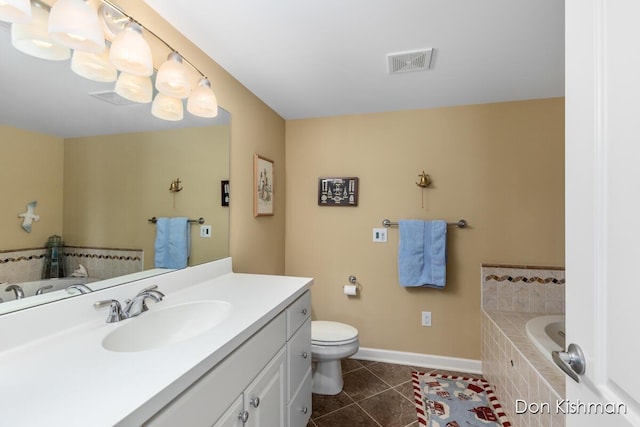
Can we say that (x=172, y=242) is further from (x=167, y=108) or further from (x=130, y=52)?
(x=130, y=52)

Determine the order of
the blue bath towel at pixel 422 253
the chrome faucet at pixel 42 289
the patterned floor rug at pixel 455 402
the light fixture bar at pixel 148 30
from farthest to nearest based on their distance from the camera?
the blue bath towel at pixel 422 253 → the patterned floor rug at pixel 455 402 → the light fixture bar at pixel 148 30 → the chrome faucet at pixel 42 289

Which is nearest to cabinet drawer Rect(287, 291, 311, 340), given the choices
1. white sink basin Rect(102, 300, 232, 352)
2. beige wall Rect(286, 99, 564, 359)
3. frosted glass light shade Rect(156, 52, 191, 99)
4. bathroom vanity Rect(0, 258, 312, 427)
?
bathroom vanity Rect(0, 258, 312, 427)

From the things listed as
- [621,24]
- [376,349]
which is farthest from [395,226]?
[621,24]

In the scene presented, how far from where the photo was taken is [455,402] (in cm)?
196

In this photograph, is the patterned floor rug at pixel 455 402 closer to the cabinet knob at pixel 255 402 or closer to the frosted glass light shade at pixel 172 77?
the cabinet knob at pixel 255 402

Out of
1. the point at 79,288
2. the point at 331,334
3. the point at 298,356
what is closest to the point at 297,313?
the point at 298,356

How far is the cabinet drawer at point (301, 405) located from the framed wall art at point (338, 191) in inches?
56.8

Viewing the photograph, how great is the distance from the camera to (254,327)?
1045mm

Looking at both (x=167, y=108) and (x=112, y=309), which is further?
(x=167, y=108)

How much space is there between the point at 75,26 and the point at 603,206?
1.49 meters

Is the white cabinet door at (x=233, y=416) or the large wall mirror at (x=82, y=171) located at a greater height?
the large wall mirror at (x=82, y=171)

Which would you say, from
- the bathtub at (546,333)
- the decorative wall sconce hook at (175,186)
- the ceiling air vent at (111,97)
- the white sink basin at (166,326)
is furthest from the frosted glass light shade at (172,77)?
the bathtub at (546,333)

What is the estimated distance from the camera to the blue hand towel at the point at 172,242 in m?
1.43

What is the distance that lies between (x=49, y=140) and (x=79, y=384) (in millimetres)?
820
